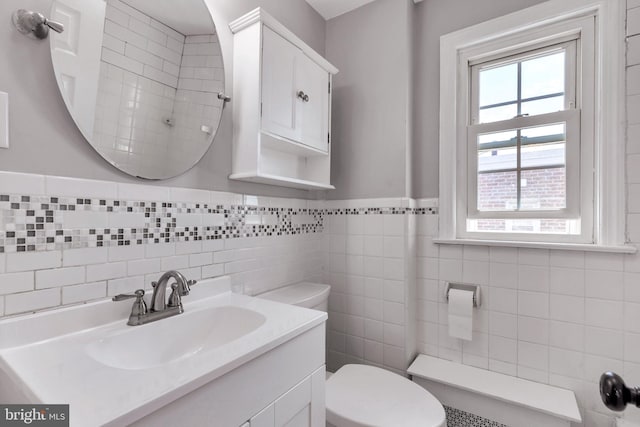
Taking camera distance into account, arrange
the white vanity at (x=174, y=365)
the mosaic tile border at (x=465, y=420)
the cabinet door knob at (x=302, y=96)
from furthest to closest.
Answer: the cabinet door knob at (x=302, y=96)
the mosaic tile border at (x=465, y=420)
the white vanity at (x=174, y=365)

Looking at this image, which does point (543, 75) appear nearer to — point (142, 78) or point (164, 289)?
point (142, 78)

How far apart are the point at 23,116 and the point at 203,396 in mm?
848

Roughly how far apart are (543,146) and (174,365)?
1.82 m

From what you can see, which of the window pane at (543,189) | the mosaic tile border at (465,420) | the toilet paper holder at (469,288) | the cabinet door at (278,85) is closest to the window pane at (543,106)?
the window pane at (543,189)

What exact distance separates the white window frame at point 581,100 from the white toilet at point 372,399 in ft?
2.56

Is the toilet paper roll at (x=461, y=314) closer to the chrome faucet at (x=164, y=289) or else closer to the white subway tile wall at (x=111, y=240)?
the white subway tile wall at (x=111, y=240)

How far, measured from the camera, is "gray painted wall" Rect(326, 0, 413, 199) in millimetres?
1719

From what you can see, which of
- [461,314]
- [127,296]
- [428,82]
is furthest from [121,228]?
[428,82]

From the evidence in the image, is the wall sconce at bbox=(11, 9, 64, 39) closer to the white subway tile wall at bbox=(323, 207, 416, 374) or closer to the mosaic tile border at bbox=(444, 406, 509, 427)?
the white subway tile wall at bbox=(323, 207, 416, 374)

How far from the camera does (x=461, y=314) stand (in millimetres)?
1577

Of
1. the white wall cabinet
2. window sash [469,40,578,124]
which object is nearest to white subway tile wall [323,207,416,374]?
the white wall cabinet

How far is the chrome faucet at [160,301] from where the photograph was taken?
0.92m

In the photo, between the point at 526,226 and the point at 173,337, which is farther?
the point at 526,226

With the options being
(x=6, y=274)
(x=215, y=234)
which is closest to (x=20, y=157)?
(x=6, y=274)
